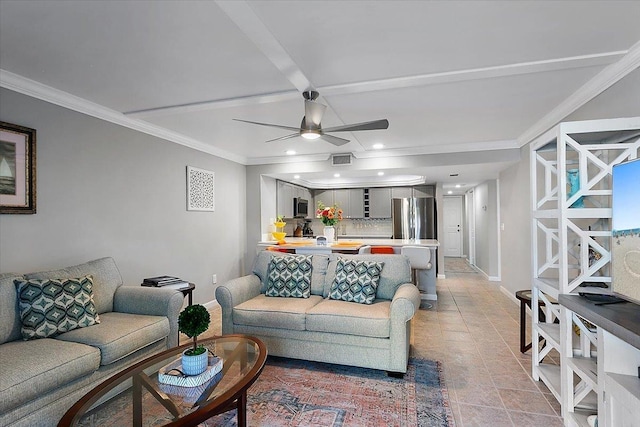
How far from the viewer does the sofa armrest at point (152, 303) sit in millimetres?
2707

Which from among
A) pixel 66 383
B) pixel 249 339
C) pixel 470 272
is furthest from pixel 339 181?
pixel 66 383

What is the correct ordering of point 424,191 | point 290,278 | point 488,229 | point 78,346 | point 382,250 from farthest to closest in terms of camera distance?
point 424,191, point 488,229, point 382,250, point 290,278, point 78,346

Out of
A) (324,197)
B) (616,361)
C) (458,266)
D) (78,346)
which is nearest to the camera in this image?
(616,361)

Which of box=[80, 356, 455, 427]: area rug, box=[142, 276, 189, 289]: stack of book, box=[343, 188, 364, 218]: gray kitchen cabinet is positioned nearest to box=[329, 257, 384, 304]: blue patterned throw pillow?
box=[80, 356, 455, 427]: area rug

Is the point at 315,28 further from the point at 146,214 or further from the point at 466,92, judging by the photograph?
the point at 146,214

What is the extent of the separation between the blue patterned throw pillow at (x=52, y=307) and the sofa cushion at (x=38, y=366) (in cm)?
10

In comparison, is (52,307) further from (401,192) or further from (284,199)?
(401,192)

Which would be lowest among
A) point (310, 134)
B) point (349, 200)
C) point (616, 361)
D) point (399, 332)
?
point (399, 332)

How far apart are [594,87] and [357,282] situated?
2522mm

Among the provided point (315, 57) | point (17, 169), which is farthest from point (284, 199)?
point (315, 57)

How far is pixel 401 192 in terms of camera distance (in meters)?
7.52

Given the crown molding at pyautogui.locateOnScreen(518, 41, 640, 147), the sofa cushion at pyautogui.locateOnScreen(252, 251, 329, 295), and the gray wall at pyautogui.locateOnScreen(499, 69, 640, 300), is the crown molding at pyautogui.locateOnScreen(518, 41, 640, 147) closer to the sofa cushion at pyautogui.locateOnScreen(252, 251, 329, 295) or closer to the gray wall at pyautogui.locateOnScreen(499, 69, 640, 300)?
the gray wall at pyautogui.locateOnScreen(499, 69, 640, 300)

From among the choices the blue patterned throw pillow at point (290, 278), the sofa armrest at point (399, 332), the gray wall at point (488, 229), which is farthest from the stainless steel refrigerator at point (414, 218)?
the sofa armrest at point (399, 332)

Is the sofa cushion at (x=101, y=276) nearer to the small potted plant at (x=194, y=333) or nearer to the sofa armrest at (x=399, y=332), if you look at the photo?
the small potted plant at (x=194, y=333)
